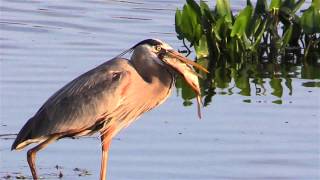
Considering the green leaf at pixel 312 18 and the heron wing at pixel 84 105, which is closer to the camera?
the heron wing at pixel 84 105

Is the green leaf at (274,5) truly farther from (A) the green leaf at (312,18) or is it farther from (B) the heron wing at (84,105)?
(B) the heron wing at (84,105)

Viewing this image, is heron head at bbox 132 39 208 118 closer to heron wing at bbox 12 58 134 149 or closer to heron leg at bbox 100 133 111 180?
heron wing at bbox 12 58 134 149

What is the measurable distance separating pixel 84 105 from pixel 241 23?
15.4ft

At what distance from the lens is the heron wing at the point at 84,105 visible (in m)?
7.55

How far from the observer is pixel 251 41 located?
1249 cm

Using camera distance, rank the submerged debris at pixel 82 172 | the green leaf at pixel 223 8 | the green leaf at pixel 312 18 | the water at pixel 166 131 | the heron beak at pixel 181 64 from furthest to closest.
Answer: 1. the green leaf at pixel 312 18
2. the green leaf at pixel 223 8
3. the water at pixel 166 131
4. the submerged debris at pixel 82 172
5. the heron beak at pixel 181 64

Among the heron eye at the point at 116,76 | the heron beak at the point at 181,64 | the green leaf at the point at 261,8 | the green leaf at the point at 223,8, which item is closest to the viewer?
the heron beak at the point at 181,64

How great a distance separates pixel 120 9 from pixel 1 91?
6000 mm

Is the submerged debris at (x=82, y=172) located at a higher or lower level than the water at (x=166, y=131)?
higher

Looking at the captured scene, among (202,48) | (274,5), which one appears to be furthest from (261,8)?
(202,48)

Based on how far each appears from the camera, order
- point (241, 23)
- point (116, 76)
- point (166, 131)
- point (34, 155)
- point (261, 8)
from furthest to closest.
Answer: point (261, 8), point (241, 23), point (166, 131), point (34, 155), point (116, 76)

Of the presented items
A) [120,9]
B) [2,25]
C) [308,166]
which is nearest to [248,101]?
[308,166]

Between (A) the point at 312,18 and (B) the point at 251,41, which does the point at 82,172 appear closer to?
(B) the point at 251,41

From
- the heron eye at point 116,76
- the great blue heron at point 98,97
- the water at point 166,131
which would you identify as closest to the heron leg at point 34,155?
the great blue heron at point 98,97
